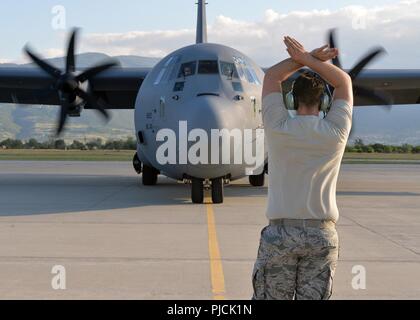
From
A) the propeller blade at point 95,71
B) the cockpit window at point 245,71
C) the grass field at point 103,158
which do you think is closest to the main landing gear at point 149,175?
the propeller blade at point 95,71

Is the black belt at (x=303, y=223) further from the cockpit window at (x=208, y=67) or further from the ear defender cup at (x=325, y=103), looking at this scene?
the cockpit window at (x=208, y=67)

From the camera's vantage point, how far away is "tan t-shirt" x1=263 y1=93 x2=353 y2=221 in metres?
4.13

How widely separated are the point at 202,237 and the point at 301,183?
6.12m

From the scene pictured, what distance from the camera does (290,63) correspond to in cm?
427

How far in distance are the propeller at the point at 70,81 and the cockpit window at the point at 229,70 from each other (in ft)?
24.4

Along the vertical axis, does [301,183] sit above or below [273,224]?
above

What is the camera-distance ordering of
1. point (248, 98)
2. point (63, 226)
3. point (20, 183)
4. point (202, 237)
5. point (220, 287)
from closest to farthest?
point (220, 287), point (202, 237), point (63, 226), point (248, 98), point (20, 183)

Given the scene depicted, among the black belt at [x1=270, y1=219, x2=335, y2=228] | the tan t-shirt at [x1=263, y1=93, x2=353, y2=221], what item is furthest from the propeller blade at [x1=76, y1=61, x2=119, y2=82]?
the black belt at [x1=270, y1=219, x2=335, y2=228]

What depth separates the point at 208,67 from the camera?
51.7 ft

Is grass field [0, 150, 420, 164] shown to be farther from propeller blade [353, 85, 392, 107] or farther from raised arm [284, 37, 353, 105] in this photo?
raised arm [284, 37, 353, 105]
